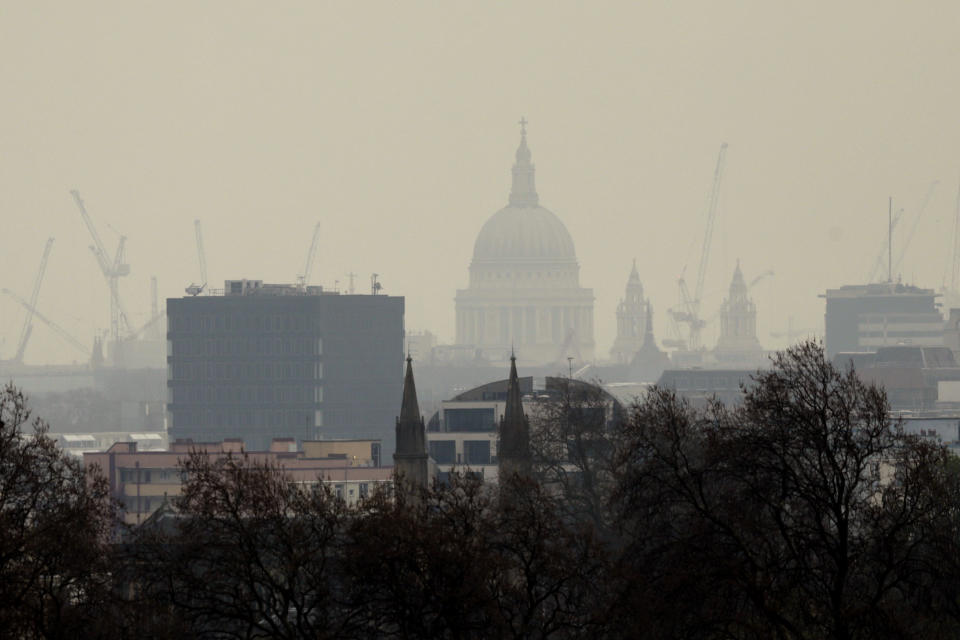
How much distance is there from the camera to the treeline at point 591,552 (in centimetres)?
6988

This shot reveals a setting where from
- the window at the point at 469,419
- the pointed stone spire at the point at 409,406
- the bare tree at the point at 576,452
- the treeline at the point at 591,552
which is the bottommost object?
the treeline at the point at 591,552

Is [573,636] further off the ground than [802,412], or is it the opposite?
[802,412]

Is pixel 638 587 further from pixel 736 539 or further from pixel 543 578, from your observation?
pixel 543 578

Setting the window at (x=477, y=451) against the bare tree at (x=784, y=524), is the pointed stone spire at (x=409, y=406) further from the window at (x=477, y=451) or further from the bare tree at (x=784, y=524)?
the bare tree at (x=784, y=524)

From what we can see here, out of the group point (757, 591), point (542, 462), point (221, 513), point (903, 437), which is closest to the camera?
point (757, 591)

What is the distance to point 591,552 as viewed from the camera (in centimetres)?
8056

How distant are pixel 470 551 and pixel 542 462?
4263 cm

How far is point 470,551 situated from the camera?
251 feet

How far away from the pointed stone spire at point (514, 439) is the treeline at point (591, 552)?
39387 mm

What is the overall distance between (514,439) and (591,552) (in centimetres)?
4241

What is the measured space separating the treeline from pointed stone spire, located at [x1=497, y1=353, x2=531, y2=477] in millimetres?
39387

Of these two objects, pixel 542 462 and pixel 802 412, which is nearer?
pixel 802 412

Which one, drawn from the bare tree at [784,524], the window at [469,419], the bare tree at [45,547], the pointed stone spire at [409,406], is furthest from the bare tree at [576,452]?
the window at [469,419]

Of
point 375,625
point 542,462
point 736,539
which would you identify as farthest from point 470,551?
point 542,462
